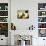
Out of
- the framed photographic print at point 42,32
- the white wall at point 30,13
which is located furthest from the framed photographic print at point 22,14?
the framed photographic print at point 42,32

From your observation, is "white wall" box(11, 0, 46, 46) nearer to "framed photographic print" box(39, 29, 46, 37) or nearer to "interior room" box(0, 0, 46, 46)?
"interior room" box(0, 0, 46, 46)

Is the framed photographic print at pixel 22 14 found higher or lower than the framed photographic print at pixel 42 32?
higher

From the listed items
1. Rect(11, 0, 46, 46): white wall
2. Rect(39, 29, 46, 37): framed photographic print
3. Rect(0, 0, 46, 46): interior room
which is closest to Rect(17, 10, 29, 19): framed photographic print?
Rect(0, 0, 46, 46): interior room

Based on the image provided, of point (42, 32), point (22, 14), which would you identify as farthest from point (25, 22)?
point (42, 32)

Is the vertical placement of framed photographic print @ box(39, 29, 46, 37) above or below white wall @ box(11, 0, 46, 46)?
below

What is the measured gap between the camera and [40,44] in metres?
5.90

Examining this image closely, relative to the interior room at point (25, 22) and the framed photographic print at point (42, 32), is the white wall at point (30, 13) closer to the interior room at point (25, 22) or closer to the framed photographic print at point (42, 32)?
the interior room at point (25, 22)

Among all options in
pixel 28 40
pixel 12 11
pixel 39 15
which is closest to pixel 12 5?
pixel 12 11

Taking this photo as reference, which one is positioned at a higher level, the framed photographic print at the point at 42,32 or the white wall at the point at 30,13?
the white wall at the point at 30,13

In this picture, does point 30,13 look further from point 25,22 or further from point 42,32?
point 42,32

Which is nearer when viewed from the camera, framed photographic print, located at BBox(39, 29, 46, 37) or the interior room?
the interior room

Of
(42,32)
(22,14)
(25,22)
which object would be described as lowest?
(42,32)

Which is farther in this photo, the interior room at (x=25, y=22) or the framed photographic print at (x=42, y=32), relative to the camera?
the framed photographic print at (x=42, y=32)

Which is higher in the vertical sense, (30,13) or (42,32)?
(30,13)
